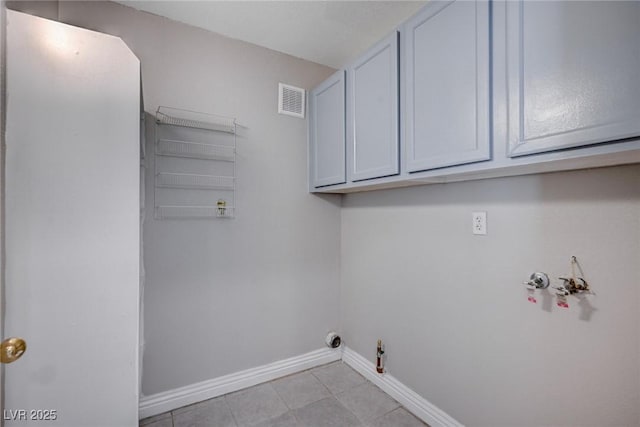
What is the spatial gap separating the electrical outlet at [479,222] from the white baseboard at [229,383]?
62.0 inches

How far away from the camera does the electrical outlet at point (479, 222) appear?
145 cm

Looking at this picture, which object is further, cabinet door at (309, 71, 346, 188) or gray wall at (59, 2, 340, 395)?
cabinet door at (309, 71, 346, 188)

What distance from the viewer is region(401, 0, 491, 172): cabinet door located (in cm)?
116

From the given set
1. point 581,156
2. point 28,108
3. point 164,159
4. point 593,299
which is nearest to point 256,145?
point 164,159

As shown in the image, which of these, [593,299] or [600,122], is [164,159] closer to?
[600,122]

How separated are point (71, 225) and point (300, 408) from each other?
5.33 feet

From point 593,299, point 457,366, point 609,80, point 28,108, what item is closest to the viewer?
point 609,80

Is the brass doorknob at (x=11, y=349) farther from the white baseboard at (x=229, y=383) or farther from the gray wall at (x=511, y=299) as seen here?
the gray wall at (x=511, y=299)

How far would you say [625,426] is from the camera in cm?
104

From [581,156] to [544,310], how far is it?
27.6 inches

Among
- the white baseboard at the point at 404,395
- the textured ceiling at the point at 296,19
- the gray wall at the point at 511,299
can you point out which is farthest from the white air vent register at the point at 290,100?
the white baseboard at the point at 404,395

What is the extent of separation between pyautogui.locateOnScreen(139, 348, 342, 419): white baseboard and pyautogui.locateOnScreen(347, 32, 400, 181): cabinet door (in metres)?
1.49

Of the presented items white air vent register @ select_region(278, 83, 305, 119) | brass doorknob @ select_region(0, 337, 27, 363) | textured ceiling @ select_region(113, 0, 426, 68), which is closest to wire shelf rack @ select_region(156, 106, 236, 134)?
white air vent register @ select_region(278, 83, 305, 119)

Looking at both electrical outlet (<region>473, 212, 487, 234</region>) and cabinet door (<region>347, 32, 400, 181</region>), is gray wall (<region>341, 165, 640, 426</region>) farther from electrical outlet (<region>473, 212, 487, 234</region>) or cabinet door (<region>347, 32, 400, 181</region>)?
cabinet door (<region>347, 32, 400, 181</region>)
